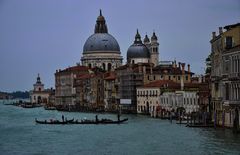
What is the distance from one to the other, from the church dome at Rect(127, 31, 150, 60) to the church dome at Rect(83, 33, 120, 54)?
15799 mm

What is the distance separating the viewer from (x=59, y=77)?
351ft

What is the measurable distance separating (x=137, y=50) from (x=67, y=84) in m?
17.1

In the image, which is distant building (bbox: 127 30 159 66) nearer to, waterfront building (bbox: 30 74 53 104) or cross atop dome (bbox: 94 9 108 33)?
cross atop dome (bbox: 94 9 108 33)

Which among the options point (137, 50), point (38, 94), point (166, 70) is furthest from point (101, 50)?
point (38, 94)

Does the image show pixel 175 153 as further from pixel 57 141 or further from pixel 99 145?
pixel 57 141

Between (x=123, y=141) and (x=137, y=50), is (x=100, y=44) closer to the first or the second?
(x=137, y=50)

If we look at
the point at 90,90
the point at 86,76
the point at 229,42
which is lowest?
the point at 90,90

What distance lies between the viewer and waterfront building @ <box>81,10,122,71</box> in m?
105

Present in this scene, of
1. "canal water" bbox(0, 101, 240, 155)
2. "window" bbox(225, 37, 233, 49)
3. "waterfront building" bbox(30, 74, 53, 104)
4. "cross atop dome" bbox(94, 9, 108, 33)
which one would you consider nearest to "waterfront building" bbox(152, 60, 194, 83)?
"canal water" bbox(0, 101, 240, 155)

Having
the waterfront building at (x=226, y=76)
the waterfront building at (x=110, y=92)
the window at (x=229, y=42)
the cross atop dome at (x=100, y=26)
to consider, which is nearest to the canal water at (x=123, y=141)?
the waterfront building at (x=226, y=76)

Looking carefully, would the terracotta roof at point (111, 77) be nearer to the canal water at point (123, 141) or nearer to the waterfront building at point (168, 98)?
the waterfront building at point (168, 98)

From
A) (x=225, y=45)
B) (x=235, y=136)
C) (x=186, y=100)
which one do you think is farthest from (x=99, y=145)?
(x=186, y=100)

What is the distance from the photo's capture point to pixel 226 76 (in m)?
32.8

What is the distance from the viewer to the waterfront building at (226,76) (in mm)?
31203
